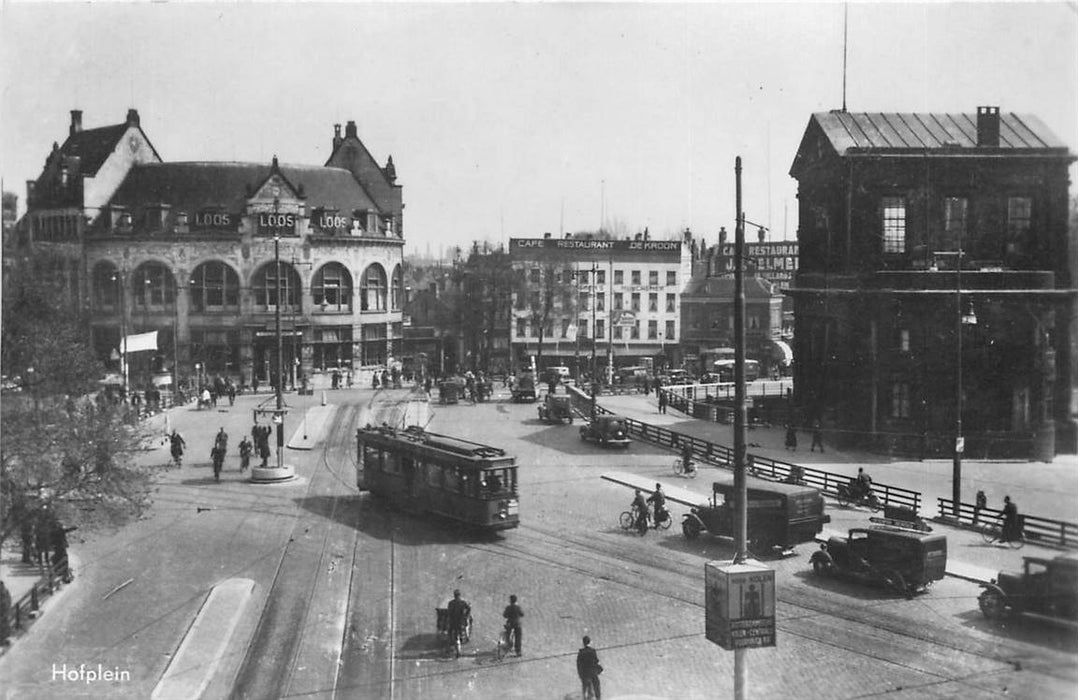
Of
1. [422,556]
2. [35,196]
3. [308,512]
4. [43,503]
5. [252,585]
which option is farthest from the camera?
[35,196]

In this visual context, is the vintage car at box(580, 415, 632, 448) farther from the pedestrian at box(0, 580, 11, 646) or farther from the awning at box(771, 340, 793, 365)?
the awning at box(771, 340, 793, 365)

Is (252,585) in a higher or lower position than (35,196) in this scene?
lower

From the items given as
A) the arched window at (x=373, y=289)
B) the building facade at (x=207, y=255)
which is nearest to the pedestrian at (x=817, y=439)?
the building facade at (x=207, y=255)

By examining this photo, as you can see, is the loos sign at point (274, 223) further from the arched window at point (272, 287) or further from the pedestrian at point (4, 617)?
the pedestrian at point (4, 617)

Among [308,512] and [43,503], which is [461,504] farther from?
[43,503]

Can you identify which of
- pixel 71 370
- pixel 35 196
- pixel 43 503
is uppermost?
pixel 35 196

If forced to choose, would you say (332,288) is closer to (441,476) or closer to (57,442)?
(441,476)

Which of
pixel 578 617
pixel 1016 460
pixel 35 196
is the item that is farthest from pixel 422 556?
pixel 35 196
